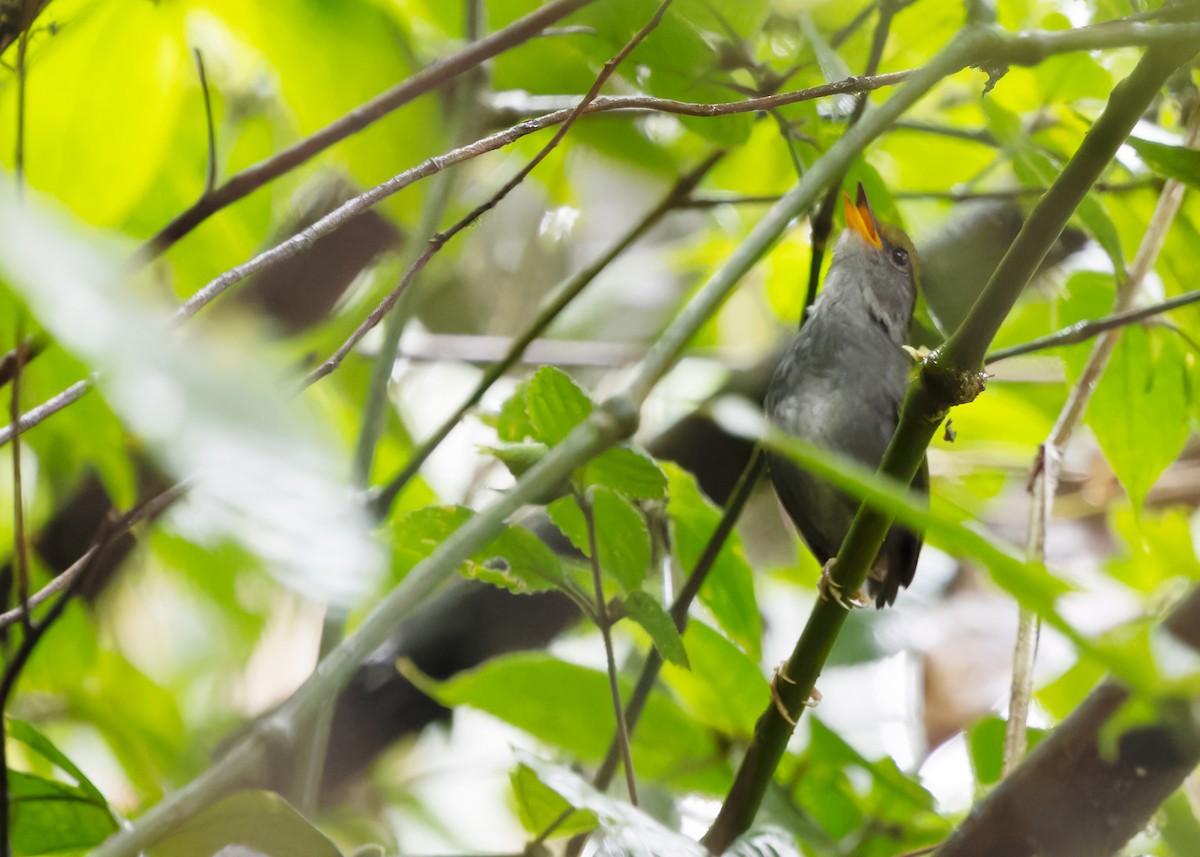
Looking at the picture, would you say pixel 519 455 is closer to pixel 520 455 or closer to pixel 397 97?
pixel 520 455

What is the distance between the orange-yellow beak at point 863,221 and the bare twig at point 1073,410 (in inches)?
17.0

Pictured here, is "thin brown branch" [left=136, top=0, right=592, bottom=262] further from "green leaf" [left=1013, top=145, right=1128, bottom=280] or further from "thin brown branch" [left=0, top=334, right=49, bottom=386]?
"green leaf" [left=1013, top=145, right=1128, bottom=280]

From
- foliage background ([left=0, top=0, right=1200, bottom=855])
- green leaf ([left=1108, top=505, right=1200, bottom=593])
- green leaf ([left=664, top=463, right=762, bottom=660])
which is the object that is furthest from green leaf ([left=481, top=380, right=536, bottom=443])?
green leaf ([left=1108, top=505, right=1200, bottom=593])

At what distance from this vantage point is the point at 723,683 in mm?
1056

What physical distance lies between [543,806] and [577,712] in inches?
9.9

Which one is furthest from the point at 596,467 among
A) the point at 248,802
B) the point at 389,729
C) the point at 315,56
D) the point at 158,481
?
the point at 158,481

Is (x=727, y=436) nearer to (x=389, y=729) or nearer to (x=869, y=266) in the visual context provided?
(x=869, y=266)

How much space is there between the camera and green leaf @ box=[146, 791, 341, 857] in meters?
0.69

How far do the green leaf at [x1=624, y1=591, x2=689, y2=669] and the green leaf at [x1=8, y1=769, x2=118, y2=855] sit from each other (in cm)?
39

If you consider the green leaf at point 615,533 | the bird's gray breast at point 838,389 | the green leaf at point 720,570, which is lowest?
the green leaf at point 615,533

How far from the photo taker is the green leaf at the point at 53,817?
0.73m

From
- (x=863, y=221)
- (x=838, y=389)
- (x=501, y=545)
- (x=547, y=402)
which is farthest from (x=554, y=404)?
(x=863, y=221)

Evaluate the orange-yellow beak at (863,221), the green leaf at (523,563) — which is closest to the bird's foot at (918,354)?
the green leaf at (523,563)

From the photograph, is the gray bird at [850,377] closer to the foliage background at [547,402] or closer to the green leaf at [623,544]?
the foliage background at [547,402]
